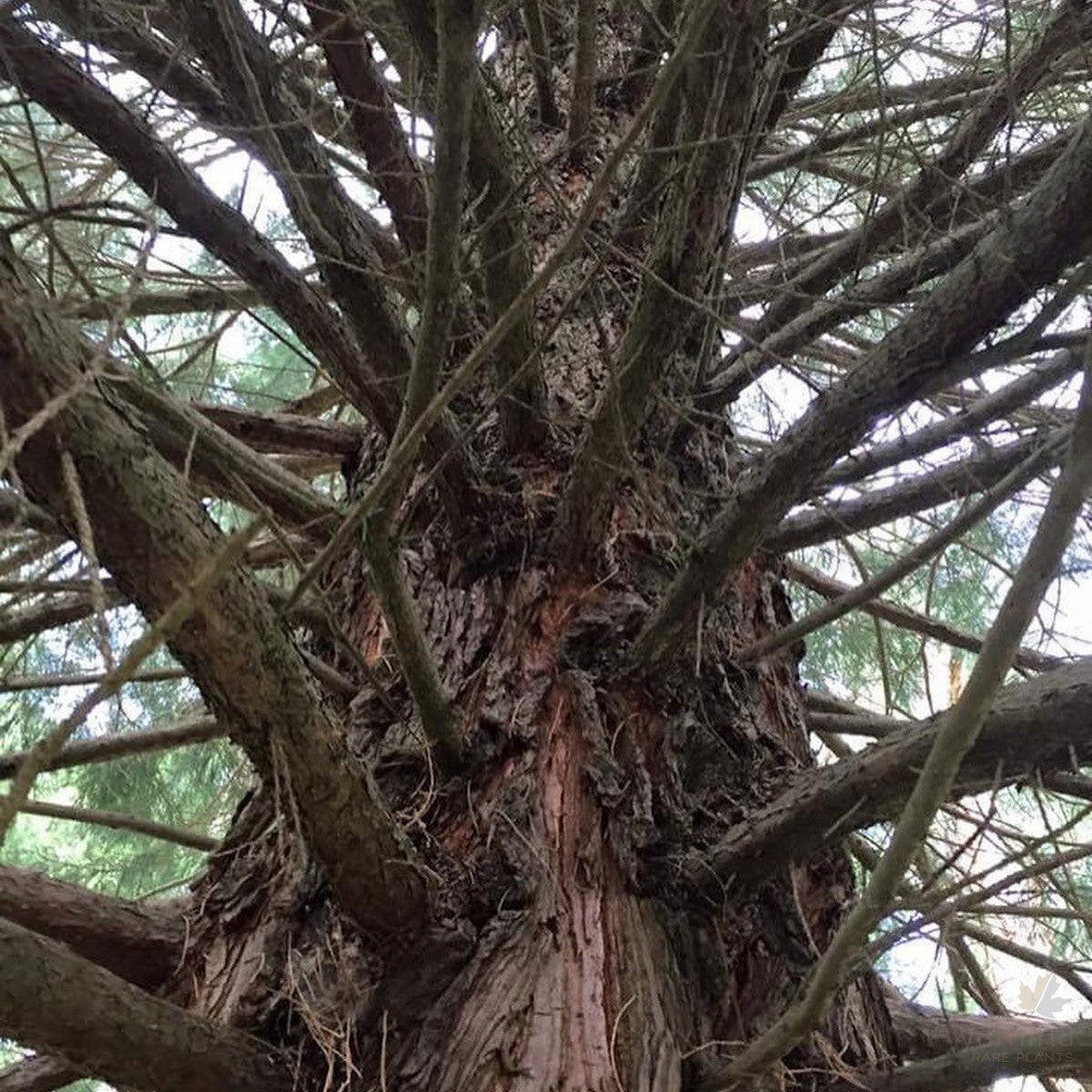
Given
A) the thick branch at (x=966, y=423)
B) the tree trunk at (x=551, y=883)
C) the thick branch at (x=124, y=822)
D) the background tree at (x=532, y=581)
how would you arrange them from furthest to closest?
the thick branch at (x=124, y=822), the thick branch at (x=966, y=423), the tree trunk at (x=551, y=883), the background tree at (x=532, y=581)

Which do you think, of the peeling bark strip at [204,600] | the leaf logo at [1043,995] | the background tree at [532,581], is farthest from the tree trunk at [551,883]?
the leaf logo at [1043,995]

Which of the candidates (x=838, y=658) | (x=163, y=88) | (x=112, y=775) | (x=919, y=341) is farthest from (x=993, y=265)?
(x=112, y=775)

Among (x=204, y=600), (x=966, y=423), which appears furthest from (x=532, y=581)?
(x=204, y=600)

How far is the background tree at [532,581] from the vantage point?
2.77 ft

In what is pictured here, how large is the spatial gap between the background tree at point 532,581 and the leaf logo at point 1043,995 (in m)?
0.02

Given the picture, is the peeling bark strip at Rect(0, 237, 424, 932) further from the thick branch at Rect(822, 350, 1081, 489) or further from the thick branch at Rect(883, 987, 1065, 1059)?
the thick branch at Rect(822, 350, 1081, 489)

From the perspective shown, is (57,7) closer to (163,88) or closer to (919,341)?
(163,88)

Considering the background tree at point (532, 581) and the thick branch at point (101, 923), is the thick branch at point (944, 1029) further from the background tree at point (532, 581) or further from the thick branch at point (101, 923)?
the thick branch at point (101, 923)

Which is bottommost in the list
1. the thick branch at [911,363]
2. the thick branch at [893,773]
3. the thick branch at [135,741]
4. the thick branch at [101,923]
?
the thick branch at [101,923]

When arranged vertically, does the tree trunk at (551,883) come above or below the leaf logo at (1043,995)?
below

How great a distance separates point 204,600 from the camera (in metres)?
0.83

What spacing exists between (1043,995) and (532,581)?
3.62ft

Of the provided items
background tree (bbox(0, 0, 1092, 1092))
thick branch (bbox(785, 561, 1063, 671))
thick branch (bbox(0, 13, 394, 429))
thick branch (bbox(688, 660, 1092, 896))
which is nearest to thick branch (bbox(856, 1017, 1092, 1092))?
background tree (bbox(0, 0, 1092, 1092))

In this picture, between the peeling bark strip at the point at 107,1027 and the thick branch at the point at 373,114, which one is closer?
the peeling bark strip at the point at 107,1027
